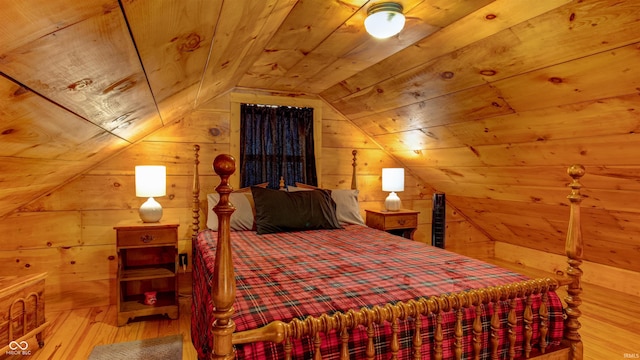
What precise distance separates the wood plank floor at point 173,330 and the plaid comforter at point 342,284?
0.75 m

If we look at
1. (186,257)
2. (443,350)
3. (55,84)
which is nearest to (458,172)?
(443,350)

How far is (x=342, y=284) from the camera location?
1.59 meters

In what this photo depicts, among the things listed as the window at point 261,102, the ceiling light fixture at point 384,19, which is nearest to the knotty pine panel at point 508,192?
the window at point 261,102

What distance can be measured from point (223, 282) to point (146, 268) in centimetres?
219

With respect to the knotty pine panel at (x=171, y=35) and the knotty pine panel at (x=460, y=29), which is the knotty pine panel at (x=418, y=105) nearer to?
the knotty pine panel at (x=460, y=29)

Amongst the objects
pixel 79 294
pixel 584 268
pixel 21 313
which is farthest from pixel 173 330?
pixel 584 268

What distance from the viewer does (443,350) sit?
1.40 meters

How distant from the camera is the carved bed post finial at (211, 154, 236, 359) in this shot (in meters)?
1.06

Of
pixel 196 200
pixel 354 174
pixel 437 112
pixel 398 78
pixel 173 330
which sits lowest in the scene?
pixel 173 330

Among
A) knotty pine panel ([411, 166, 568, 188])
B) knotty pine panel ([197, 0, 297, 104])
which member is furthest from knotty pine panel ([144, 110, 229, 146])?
knotty pine panel ([411, 166, 568, 188])

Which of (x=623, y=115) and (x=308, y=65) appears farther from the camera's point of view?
(x=308, y=65)

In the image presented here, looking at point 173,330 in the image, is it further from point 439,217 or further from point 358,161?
point 439,217

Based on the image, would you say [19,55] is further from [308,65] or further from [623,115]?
[623,115]

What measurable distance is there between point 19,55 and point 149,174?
7.26 feet
